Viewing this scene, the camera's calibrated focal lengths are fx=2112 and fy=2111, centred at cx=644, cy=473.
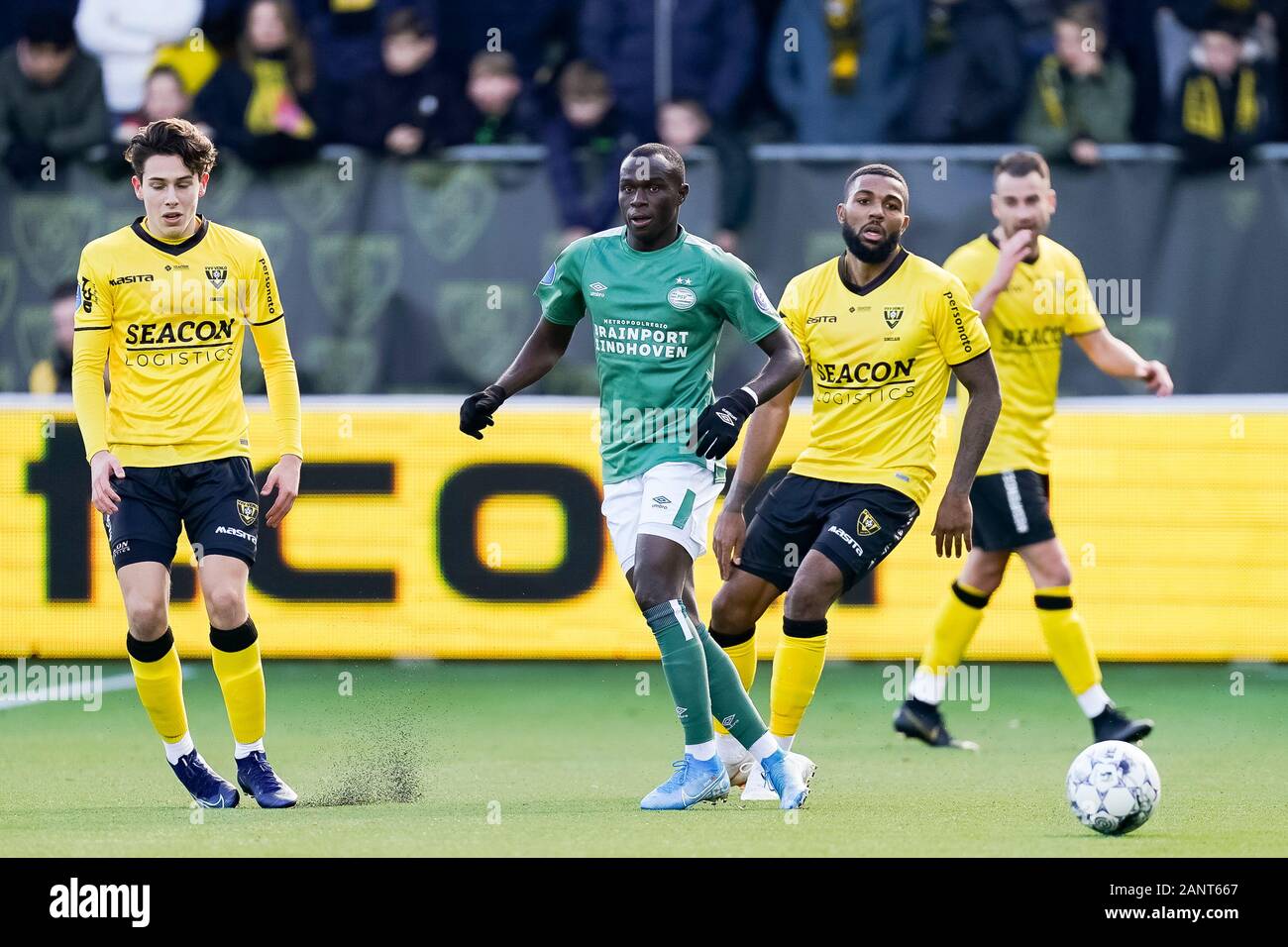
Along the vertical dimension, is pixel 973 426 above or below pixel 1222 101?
below

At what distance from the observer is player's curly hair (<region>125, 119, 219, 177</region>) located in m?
6.73

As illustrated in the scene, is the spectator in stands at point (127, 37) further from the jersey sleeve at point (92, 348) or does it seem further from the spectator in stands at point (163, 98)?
the jersey sleeve at point (92, 348)

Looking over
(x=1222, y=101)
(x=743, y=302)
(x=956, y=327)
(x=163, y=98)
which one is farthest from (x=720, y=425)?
(x=163, y=98)

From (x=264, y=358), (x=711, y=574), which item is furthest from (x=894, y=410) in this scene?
(x=711, y=574)

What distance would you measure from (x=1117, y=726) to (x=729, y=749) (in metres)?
1.86

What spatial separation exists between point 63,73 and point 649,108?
3.23 meters

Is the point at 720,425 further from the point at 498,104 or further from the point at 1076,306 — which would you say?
the point at 498,104

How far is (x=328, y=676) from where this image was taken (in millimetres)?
10406

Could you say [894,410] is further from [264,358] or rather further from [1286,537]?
[1286,537]

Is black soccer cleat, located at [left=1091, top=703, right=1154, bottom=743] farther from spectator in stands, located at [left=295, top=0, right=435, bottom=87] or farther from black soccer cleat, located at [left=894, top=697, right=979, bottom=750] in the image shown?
spectator in stands, located at [left=295, top=0, right=435, bottom=87]

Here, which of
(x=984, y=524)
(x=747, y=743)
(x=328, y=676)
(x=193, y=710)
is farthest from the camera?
(x=328, y=676)

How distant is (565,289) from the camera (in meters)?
6.97

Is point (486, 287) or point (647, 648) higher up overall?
point (486, 287)

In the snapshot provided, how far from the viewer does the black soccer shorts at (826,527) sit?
6961mm
